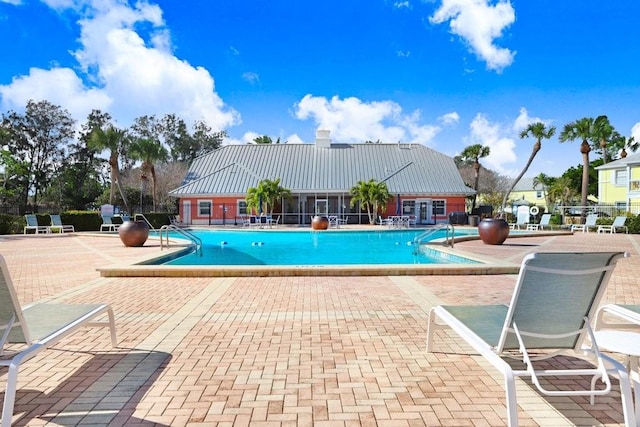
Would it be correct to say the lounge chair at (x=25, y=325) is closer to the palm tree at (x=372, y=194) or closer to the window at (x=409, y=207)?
the palm tree at (x=372, y=194)

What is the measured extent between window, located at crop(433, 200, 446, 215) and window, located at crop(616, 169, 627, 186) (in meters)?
17.0

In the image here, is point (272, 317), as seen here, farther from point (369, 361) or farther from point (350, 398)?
point (350, 398)

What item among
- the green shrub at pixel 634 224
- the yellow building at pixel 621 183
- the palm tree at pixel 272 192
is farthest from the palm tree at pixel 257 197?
the yellow building at pixel 621 183

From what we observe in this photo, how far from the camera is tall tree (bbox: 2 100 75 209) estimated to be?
130 feet

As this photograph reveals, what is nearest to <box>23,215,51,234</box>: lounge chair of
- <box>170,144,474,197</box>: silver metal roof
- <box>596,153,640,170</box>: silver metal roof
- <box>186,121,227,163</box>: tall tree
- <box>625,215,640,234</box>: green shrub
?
<box>170,144,474,197</box>: silver metal roof

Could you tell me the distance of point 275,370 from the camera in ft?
11.3

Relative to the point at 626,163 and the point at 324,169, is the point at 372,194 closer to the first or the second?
the point at 324,169

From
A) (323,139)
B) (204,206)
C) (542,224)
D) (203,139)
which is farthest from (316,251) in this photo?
(203,139)

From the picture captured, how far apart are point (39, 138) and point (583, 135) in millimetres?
46820

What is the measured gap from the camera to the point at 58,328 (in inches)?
125

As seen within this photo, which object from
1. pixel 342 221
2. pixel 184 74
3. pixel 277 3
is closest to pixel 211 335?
pixel 277 3

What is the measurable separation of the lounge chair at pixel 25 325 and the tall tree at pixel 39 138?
1659 inches

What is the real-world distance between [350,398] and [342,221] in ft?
89.0

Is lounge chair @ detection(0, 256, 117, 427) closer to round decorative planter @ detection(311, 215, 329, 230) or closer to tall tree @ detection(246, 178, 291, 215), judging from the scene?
round decorative planter @ detection(311, 215, 329, 230)
